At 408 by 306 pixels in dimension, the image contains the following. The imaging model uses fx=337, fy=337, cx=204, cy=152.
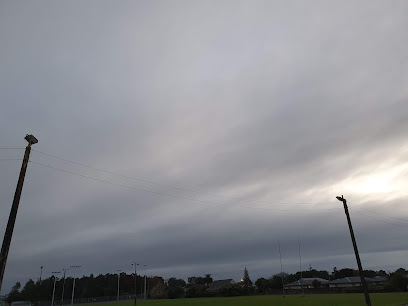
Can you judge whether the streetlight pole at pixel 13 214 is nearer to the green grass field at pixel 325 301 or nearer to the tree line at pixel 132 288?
the green grass field at pixel 325 301

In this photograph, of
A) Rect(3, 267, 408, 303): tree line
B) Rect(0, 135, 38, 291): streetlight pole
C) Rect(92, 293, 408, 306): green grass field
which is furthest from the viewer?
Rect(3, 267, 408, 303): tree line

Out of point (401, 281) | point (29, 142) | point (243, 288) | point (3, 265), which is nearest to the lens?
point (3, 265)

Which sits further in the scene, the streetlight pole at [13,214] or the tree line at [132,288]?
the tree line at [132,288]

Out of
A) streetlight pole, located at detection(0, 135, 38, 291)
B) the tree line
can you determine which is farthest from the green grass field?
streetlight pole, located at detection(0, 135, 38, 291)

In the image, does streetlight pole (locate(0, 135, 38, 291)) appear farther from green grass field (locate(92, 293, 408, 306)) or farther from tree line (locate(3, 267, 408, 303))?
tree line (locate(3, 267, 408, 303))

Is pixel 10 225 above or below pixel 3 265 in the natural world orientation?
above

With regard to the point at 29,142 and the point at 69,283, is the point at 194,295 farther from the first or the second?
the point at 29,142

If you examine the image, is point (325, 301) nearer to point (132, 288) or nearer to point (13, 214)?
point (13, 214)

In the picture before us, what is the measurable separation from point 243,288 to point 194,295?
2123cm

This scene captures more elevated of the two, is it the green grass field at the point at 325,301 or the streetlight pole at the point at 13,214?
the streetlight pole at the point at 13,214

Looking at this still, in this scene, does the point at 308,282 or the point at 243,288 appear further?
the point at 308,282

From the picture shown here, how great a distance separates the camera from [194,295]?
13988cm

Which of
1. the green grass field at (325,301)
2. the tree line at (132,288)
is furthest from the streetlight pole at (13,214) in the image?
the tree line at (132,288)

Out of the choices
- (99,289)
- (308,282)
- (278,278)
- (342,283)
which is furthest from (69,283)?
(342,283)
